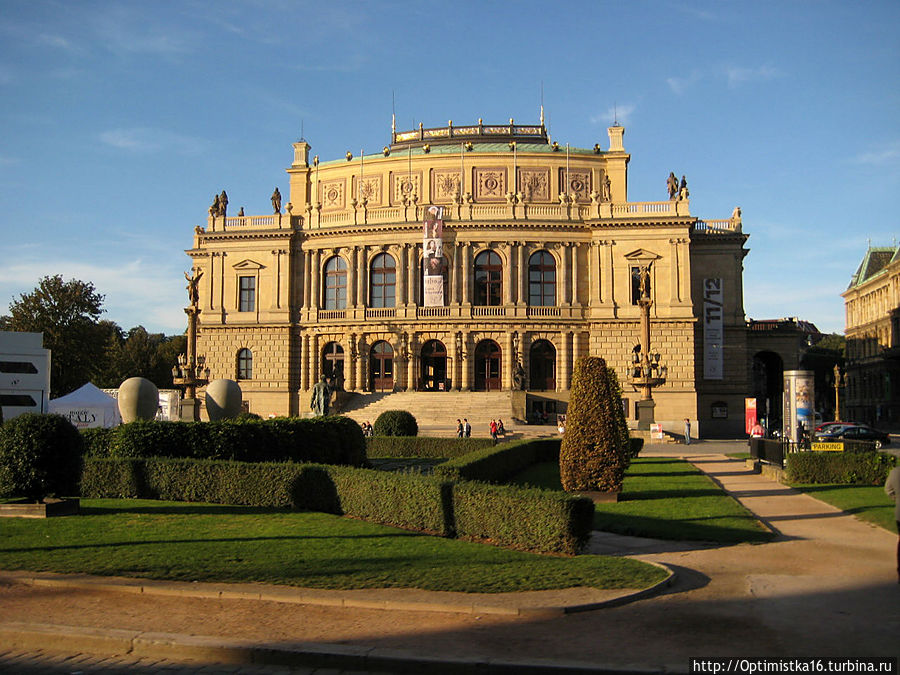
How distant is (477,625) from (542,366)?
53.3 m

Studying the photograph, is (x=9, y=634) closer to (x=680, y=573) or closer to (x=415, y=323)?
(x=680, y=573)

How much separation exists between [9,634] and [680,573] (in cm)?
938

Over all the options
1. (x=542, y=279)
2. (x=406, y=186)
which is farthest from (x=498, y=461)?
(x=406, y=186)

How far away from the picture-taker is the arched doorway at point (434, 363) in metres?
62.6

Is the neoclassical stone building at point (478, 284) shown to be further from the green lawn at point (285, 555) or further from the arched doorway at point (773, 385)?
the green lawn at point (285, 555)

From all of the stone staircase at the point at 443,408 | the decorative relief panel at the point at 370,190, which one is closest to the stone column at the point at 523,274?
the stone staircase at the point at 443,408

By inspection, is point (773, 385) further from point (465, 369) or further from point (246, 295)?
point (246, 295)

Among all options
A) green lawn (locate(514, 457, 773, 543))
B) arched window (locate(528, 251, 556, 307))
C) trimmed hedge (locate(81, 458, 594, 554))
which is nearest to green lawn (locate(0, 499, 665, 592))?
trimmed hedge (locate(81, 458, 594, 554))

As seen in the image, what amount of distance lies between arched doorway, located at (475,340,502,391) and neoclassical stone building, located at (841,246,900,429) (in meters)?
49.7

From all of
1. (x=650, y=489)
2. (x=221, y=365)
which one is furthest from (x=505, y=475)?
(x=221, y=365)

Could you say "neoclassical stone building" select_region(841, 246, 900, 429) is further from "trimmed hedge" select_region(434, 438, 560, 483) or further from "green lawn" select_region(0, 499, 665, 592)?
"green lawn" select_region(0, 499, 665, 592)

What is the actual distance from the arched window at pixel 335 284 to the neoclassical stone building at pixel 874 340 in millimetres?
60640

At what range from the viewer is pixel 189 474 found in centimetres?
1966

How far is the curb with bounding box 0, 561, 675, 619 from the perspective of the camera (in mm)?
10148
